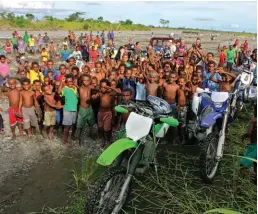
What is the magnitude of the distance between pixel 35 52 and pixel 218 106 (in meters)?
17.4

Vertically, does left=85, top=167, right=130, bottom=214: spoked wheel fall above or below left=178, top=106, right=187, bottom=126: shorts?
below

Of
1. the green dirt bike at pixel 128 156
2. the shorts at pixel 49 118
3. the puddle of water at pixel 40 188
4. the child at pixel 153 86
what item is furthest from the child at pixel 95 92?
the green dirt bike at pixel 128 156

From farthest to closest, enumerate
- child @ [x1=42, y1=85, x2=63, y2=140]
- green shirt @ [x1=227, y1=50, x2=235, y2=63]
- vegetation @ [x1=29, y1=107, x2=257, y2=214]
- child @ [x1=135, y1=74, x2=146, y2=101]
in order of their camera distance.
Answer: green shirt @ [x1=227, y1=50, x2=235, y2=63]
child @ [x1=135, y1=74, x2=146, y2=101]
child @ [x1=42, y1=85, x2=63, y2=140]
vegetation @ [x1=29, y1=107, x2=257, y2=214]

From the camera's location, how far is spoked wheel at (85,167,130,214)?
2998 mm

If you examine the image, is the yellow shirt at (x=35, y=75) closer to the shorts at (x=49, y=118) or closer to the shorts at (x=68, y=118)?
the shorts at (x=49, y=118)

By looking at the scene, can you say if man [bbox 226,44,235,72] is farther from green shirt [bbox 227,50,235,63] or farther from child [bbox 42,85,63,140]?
child [bbox 42,85,63,140]

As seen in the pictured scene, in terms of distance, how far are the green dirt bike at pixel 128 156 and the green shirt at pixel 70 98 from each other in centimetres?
201

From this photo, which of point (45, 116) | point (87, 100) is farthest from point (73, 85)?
point (45, 116)

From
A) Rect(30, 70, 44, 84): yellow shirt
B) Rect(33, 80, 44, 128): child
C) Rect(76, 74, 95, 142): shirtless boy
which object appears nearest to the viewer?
Rect(76, 74, 95, 142): shirtless boy

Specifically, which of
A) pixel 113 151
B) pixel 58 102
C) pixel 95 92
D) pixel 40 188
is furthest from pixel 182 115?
pixel 40 188

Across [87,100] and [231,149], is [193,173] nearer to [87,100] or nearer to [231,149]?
[231,149]

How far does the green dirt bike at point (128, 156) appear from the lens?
3.06 meters

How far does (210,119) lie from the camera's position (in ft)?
13.6

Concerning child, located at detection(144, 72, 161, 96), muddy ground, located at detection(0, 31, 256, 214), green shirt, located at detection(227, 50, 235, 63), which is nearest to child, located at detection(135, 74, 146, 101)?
child, located at detection(144, 72, 161, 96)
